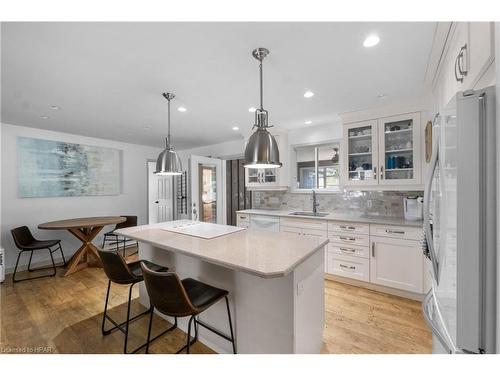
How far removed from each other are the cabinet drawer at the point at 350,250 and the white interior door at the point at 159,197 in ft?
13.3

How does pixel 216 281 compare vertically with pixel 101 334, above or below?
above

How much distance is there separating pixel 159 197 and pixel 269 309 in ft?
15.3

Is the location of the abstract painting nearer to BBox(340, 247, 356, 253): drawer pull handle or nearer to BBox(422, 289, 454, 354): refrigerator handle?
BBox(340, 247, 356, 253): drawer pull handle

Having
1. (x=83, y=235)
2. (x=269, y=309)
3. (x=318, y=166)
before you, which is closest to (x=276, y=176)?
(x=318, y=166)

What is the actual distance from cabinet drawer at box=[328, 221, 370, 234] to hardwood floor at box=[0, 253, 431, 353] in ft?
2.35

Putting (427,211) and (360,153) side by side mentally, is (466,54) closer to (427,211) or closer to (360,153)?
(427,211)

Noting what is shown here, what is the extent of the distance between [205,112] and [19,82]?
5.88 ft

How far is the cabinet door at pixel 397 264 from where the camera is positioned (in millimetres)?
2477

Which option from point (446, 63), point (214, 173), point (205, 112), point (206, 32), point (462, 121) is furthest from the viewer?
point (214, 173)

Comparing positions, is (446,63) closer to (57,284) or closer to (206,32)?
(206,32)

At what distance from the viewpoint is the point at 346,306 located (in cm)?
241

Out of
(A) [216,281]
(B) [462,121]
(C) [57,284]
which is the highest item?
(B) [462,121]

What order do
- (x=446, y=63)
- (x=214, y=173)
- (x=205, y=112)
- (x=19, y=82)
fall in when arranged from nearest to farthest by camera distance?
1. (x=446, y=63)
2. (x=19, y=82)
3. (x=205, y=112)
4. (x=214, y=173)
